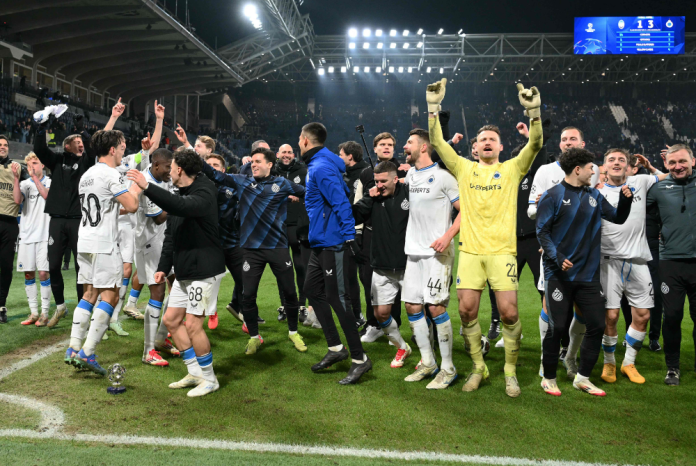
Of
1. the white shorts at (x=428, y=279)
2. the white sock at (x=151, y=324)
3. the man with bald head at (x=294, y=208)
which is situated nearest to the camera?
the white shorts at (x=428, y=279)

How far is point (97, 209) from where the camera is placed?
4668 mm

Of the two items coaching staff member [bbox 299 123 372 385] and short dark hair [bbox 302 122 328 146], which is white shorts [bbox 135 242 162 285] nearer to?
coaching staff member [bbox 299 123 372 385]

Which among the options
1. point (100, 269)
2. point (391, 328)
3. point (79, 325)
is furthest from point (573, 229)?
point (79, 325)

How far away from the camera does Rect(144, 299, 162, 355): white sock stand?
5098 millimetres

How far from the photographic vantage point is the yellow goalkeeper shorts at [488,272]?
414 centimetres

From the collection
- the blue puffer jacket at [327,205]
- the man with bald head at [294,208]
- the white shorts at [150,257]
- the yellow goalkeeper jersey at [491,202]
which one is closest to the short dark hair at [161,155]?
the white shorts at [150,257]

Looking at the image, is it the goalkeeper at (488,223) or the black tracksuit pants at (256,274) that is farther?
the black tracksuit pants at (256,274)

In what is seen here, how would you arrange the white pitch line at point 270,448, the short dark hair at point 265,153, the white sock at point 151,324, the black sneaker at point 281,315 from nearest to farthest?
the white pitch line at point 270,448, the white sock at point 151,324, the short dark hair at point 265,153, the black sneaker at point 281,315

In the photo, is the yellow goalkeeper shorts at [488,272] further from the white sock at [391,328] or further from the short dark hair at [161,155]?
the short dark hair at [161,155]

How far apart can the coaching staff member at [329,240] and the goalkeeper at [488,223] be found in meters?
0.99

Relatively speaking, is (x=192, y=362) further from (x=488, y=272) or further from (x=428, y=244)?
(x=488, y=272)

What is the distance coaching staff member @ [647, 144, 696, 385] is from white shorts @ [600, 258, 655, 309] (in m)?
0.16

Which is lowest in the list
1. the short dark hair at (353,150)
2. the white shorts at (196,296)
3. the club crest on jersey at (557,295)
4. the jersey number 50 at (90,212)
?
the club crest on jersey at (557,295)

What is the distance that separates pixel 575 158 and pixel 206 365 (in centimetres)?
368
